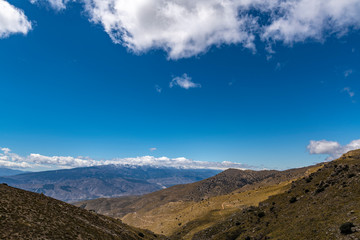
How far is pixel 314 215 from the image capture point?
39.4 metres

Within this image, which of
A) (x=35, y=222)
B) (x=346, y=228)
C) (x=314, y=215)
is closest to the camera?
(x=346, y=228)

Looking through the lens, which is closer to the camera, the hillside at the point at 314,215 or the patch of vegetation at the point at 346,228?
the patch of vegetation at the point at 346,228

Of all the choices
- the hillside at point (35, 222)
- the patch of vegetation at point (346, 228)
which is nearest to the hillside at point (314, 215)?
the patch of vegetation at point (346, 228)

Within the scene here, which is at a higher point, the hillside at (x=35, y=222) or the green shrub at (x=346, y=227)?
the green shrub at (x=346, y=227)

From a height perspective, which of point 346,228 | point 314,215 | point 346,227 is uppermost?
point 346,227

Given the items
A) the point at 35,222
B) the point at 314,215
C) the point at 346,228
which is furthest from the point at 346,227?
the point at 35,222

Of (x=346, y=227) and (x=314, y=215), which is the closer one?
(x=346, y=227)

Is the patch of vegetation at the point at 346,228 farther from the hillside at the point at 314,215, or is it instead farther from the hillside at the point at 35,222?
the hillside at the point at 35,222

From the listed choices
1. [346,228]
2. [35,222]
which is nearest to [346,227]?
[346,228]

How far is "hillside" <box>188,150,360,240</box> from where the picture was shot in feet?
104

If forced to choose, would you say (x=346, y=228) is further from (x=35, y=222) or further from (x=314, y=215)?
(x=35, y=222)

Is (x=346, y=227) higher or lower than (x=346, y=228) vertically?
higher

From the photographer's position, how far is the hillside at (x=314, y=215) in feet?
104

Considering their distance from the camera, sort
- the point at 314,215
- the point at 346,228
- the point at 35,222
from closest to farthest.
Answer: the point at 346,228 → the point at 35,222 → the point at 314,215
